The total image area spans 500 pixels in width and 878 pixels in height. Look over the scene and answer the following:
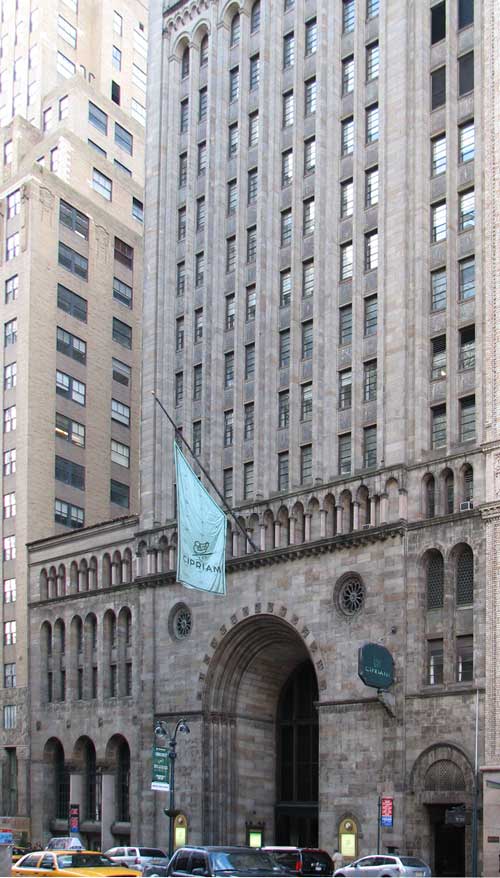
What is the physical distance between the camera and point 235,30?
7031 centimetres

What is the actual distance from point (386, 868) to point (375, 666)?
940 cm

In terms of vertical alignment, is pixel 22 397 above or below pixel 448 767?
above

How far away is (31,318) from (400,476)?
35887 millimetres

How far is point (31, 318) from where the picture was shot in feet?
273

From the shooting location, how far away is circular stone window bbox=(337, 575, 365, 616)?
182 feet

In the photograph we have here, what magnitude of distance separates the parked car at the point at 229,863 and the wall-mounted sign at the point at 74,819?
37.1 meters

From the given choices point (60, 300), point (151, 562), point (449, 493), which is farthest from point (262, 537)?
point (60, 300)

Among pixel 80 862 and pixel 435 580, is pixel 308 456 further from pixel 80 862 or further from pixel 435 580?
pixel 80 862

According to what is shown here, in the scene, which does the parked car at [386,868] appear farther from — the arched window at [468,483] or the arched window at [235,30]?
the arched window at [235,30]

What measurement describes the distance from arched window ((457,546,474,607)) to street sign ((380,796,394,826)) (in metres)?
7.98

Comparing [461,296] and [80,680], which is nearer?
[461,296]

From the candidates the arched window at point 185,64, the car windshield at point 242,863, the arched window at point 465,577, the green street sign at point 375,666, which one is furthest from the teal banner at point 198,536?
the arched window at point 185,64

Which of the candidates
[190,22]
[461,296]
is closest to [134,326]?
[190,22]

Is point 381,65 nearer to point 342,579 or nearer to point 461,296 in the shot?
point 461,296
